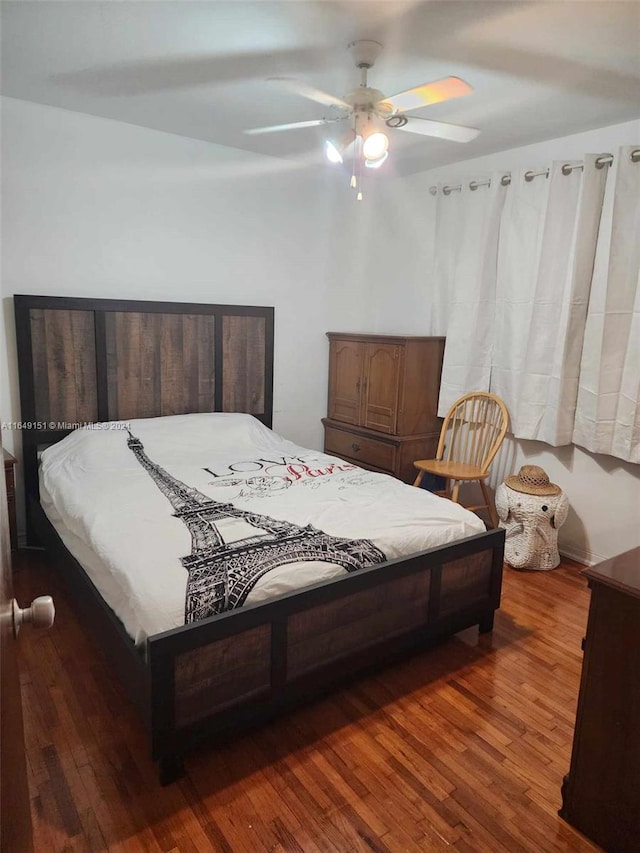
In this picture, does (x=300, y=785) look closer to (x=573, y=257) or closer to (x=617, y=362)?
(x=617, y=362)

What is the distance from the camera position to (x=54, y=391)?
10.6ft

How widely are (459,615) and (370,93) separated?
7.17 ft

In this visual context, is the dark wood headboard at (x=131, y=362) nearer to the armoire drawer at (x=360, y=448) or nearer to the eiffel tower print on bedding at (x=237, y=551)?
the armoire drawer at (x=360, y=448)

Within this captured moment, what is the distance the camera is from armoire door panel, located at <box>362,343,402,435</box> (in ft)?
12.7

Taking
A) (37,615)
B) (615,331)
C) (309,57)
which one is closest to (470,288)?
(615,331)

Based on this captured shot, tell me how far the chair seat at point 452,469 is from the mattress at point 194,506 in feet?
2.35

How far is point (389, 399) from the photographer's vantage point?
3902 mm

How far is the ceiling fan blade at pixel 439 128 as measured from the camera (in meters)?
2.44

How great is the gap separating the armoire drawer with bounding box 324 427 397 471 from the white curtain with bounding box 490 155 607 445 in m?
0.85

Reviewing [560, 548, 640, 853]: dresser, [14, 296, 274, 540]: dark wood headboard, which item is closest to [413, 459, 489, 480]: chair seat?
[14, 296, 274, 540]: dark wood headboard

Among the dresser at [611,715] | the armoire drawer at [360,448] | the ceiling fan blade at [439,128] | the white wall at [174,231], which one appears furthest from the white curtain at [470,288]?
the dresser at [611,715]

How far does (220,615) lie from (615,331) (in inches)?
102

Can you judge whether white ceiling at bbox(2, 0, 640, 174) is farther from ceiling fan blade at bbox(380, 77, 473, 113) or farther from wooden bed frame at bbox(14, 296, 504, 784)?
wooden bed frame at bbox(14, 296, 504, 784)

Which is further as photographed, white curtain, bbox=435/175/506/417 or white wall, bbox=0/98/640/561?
white curtain, bbox=435/175/506/417
